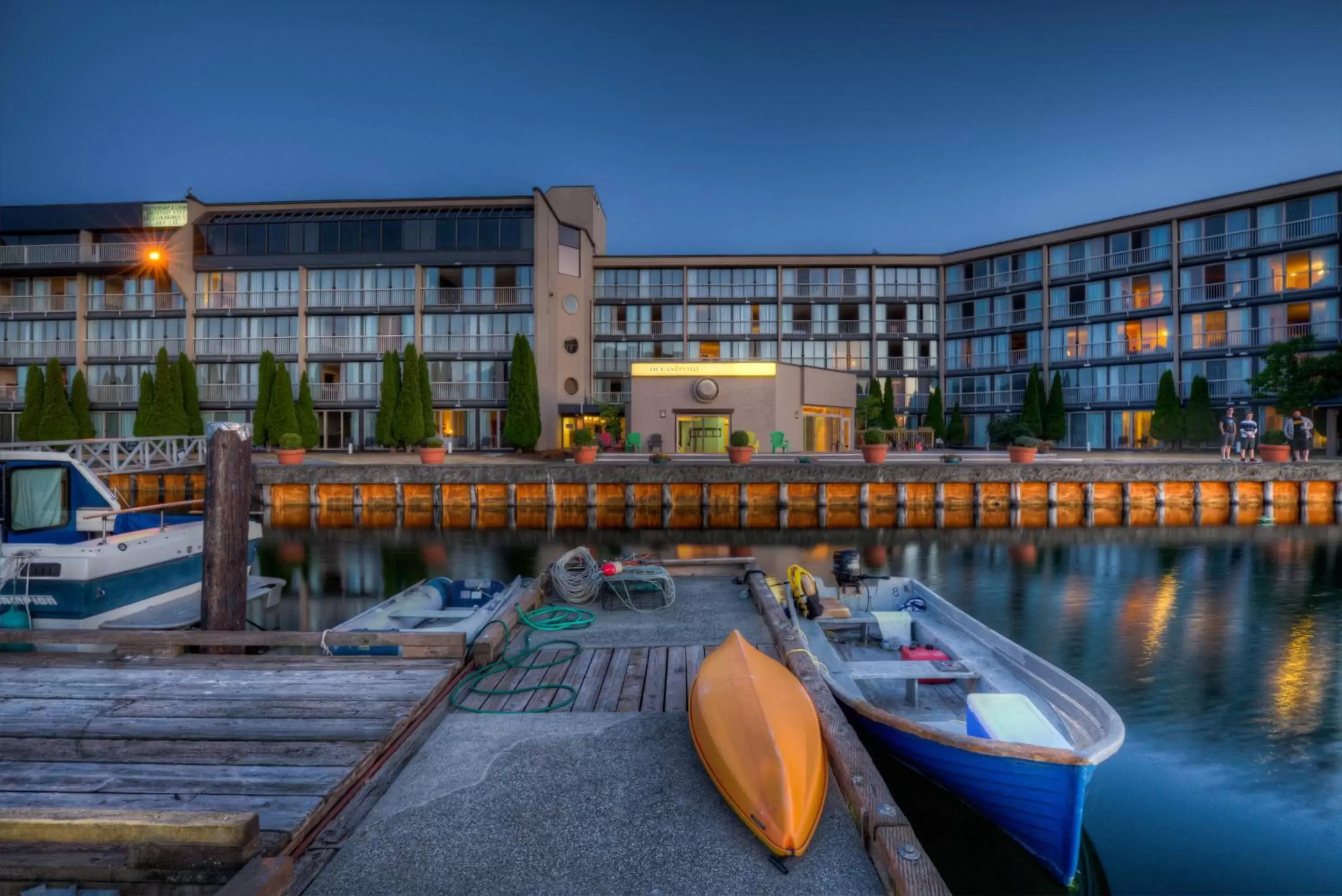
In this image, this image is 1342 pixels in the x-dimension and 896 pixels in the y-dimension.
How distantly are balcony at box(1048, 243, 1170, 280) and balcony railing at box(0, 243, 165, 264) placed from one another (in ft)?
180

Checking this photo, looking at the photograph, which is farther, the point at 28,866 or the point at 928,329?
the point at 928,329

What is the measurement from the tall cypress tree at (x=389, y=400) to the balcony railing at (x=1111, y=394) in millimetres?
38969

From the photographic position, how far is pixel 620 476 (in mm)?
27609

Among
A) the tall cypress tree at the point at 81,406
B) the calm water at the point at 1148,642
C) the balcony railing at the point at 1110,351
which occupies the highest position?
the balcony railing at the point at 1110,351

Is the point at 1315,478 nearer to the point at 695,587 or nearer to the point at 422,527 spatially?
the point at 695,587

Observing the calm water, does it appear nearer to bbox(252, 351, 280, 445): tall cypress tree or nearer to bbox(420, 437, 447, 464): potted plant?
bbox(420, 437, 447, 464): potted plant

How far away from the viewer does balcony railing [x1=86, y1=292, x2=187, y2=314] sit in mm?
43188

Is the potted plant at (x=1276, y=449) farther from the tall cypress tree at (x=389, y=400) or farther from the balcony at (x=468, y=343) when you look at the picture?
the tall cypress tree at (x=389, y=400)

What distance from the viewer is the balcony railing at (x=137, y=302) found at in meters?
43.2

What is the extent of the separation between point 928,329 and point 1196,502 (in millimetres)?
25475

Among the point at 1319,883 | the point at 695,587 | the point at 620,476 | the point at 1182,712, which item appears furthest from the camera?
the point at 620,476

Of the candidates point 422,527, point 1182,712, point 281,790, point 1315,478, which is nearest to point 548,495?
point 422,527

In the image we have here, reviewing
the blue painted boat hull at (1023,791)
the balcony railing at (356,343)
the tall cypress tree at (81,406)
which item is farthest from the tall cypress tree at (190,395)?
the blue painted boat hull at (1023,791)

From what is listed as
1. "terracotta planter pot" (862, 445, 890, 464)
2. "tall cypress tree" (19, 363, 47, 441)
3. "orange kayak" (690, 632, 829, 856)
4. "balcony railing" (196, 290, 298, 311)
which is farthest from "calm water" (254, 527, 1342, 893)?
"tall cypress tree" (19, 363, 47, 441)
